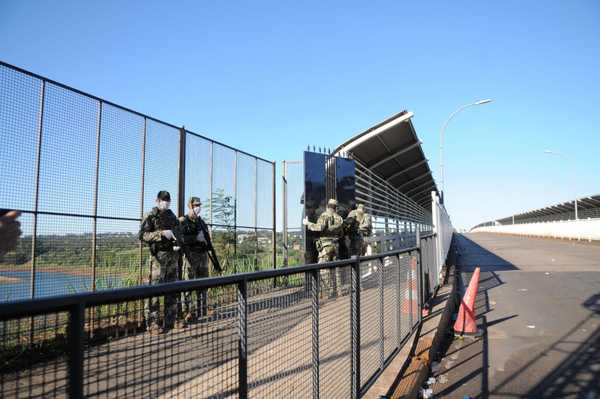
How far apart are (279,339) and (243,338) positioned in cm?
61

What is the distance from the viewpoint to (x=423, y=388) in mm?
4746

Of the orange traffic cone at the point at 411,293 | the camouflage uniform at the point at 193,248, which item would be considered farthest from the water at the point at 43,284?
the orange traffic cone at the point at 411,293

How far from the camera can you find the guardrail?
53.0 inches

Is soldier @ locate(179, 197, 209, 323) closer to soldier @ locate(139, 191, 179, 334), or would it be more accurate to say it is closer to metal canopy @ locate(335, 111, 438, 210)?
soldier @ locate(139, 191, 179, 334)

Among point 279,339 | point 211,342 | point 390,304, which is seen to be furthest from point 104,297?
point 390,304

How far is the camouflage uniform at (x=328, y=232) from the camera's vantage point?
352 inches

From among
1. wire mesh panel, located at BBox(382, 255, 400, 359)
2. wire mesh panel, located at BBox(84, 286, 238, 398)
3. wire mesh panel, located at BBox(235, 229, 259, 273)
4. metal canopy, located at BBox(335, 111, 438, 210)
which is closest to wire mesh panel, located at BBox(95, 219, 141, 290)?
wire mesh panel, located at BBox(235, 229, 259, 273)

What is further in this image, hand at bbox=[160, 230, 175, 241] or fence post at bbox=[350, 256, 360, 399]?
hand at bbox=[160, 230, 175, 241]

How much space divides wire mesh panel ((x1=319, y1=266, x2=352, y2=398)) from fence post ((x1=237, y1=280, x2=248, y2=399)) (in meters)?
1.09

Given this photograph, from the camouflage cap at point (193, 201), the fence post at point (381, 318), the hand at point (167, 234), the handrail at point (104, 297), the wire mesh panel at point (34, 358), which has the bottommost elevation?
the fence post at point (381, 318)

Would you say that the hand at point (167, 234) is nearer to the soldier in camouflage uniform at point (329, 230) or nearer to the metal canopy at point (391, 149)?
the soldier in camouflage uniform at point (329, 230)

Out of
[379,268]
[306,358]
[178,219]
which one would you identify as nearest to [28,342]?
[306,358]

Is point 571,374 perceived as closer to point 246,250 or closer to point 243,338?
point 243,338

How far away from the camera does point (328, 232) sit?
9.17 metres
